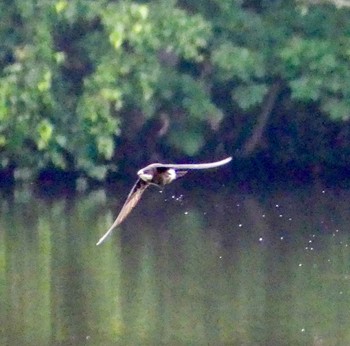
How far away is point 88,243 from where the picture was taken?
15258 mm

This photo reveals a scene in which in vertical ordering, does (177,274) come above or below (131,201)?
below

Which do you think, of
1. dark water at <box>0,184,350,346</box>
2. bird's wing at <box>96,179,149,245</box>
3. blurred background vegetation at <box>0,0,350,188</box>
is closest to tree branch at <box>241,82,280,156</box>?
blurred background vegetation at <box>0,0,350,188</box>

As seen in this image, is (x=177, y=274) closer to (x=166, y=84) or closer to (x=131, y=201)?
(x=131, y=201)

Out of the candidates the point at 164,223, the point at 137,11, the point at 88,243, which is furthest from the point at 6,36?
the point at 88,243

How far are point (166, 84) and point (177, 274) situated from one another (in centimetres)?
833

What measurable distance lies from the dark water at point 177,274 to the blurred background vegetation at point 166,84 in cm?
157

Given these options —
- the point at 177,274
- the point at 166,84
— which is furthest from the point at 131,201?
the point at 166,84

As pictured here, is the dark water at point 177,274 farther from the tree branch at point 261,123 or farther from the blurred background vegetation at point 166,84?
the tree branch at point 261,123

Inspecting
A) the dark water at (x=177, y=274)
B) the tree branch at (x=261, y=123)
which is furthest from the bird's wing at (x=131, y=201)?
the tree branch at (x=261, y=123)

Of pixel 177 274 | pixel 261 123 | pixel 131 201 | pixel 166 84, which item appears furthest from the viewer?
pixel 261 123

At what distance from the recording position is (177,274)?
13.3 m

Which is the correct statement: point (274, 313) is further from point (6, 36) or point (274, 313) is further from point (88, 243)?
point (6, 36)

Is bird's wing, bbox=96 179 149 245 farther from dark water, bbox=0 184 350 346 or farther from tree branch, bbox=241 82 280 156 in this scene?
tree branch, bbox=241 82 280 156

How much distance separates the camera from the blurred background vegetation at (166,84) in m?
20.5
